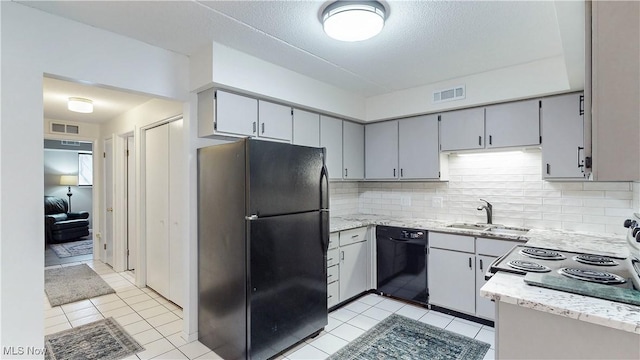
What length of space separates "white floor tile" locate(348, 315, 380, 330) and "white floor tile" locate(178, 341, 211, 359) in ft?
4.28

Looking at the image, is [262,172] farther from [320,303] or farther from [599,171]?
[599,171]

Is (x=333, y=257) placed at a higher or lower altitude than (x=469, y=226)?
lower

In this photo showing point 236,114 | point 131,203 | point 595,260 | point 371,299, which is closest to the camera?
point 595,260

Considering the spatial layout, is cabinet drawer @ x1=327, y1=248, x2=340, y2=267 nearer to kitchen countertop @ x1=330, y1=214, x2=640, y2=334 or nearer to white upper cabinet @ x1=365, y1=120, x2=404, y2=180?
white upper cabinet @ x1=365, y1=120, x2=404, y2=180

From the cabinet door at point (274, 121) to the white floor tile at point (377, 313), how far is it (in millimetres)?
1935

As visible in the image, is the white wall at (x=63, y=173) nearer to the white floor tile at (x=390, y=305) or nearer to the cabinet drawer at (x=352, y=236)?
the cabinet drawer at (x=352, y=236)

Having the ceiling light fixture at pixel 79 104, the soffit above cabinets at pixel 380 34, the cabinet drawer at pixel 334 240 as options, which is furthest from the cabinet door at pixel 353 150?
the ceiling light fixture at pixel 79 104

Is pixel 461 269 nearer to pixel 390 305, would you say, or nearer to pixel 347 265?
pixel 390 305

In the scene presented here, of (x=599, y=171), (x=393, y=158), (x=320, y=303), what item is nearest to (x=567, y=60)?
(x=599, y=171)

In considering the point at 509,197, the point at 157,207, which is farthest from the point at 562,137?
the point at 157,207

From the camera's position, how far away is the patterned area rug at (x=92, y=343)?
247 cm

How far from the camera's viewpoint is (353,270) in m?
3.41

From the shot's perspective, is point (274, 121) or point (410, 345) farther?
point (274, 121)

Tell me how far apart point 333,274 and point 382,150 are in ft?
5.49
